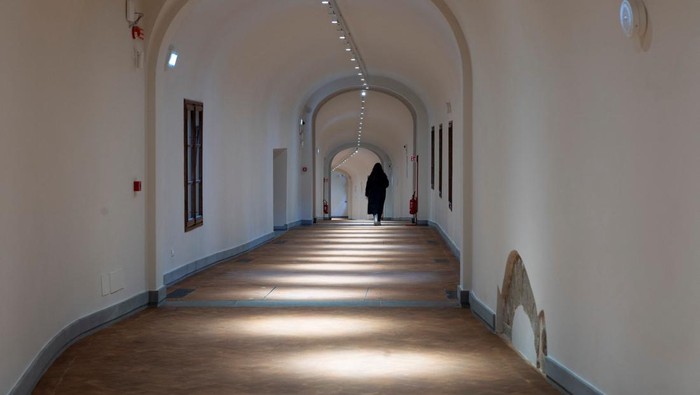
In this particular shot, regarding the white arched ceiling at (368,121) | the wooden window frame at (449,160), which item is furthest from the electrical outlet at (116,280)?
the white arched ceiling at (368,121)

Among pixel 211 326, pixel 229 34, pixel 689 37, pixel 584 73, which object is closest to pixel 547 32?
pixel 584 73

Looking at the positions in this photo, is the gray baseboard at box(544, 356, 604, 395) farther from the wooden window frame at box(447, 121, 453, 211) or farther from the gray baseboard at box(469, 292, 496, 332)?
the wooden window frame at box(447, 121, 453, 211)

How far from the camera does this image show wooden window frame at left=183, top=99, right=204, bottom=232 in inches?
517

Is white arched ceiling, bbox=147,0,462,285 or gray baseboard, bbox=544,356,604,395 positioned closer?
gray baseboard, bbox=544,356,604,395

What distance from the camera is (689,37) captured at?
12.7 ft

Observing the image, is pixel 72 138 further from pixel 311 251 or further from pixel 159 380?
pixel 311 251

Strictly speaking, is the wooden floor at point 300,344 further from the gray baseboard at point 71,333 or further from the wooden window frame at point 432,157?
the wooden window frame at point 432,157

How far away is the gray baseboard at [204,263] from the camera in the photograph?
12.4 m

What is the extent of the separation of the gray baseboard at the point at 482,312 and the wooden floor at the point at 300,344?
0.31 ft

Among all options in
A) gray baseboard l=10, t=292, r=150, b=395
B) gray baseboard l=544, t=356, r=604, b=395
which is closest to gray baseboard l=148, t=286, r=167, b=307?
gray baseboard l=10, t=292, r=150, b=395

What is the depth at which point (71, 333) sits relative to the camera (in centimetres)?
796

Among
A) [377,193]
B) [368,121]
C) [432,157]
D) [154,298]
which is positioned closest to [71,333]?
[154,298]

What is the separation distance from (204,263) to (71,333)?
6.46 meters

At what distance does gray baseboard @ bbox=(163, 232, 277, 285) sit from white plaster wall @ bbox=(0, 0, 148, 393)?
7.03 feet
